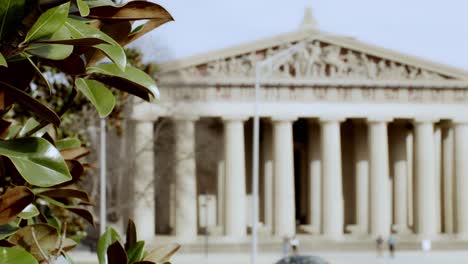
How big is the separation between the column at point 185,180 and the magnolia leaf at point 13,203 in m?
48.5

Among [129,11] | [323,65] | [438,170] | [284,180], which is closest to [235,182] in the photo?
[284,180]

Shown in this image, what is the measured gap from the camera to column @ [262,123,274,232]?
5541 centimetres

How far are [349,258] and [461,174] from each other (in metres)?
11.9

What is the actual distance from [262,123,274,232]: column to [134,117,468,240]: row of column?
0.07 metres

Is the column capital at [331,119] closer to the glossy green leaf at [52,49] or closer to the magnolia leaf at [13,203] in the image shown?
the magnolia leaf at [13,203]

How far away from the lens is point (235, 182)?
51.8m

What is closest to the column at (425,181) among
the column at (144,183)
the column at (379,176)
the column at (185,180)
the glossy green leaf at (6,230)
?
the column at (379,176)

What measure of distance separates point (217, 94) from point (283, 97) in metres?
3.69

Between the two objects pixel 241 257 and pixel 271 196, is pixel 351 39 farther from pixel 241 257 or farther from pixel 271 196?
pixel 241 257

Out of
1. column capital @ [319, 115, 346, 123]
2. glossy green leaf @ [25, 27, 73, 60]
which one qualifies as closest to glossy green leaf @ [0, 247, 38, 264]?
glossy green leaf @ [25, 27, 73, 60]

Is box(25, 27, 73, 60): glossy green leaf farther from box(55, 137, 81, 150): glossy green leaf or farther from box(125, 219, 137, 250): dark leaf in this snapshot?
box(55, 137, 81, 150): glossy green leaf

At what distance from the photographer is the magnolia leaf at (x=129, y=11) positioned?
2.47 meters

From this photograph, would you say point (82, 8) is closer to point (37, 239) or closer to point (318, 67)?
point (37, 239)

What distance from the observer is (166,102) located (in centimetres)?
5150
